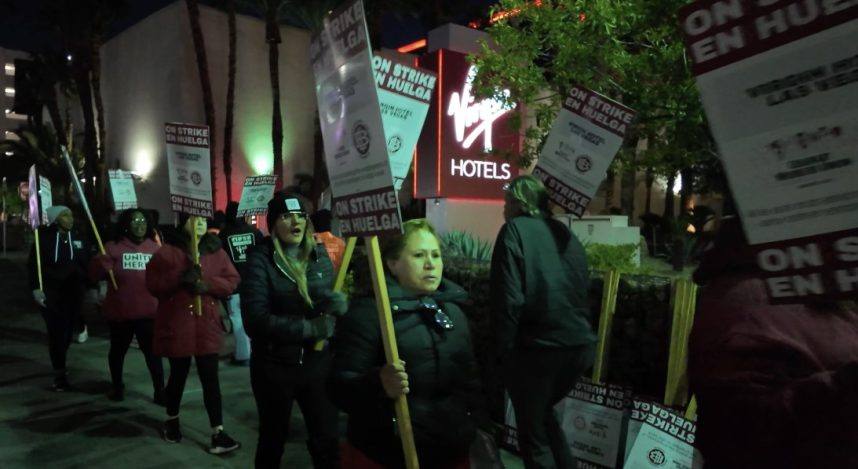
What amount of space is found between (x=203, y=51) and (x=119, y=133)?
8006mm

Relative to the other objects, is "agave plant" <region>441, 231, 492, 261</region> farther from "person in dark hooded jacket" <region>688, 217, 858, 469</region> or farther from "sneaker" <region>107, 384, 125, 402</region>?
"person in dark hooded jacket" <region>688, 217, 858, 469</region>

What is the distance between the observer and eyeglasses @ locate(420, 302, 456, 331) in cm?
291

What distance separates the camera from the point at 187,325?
551cm

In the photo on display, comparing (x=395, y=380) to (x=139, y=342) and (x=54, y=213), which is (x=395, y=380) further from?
(x=54, y=213)

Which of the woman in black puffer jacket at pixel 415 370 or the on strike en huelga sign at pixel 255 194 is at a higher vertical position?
the on strike en huelga sign at pixel 255 194

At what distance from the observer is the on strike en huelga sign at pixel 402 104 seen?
5.17 metres

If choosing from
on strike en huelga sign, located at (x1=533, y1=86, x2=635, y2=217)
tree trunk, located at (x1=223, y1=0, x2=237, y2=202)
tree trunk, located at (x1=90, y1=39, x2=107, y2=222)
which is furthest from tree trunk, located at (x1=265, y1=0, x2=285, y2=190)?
on strike en huelga sign, located at (x1=533, y1=86, x2=635, y2=217)

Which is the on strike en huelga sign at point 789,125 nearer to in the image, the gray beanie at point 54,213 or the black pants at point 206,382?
the black pants at point 206,382

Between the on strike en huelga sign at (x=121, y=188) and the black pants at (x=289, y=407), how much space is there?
617 cm

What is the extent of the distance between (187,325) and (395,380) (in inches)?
133

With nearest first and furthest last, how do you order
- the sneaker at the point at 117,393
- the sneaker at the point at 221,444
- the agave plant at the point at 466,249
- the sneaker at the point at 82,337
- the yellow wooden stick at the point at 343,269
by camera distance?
1. the yellow wooden stick at the point at 343,269
2. the sneaker at the point at 221,444
3. the sneaker at the point at 117,393
4. the agave plant at the point at 466,249
5. the sneaker at the point at 82,337

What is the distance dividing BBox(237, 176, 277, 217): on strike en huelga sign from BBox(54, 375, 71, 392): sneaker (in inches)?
112

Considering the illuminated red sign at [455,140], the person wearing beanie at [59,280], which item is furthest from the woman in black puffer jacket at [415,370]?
the illuminated red sign at [455,140]

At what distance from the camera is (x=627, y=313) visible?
5055mm
